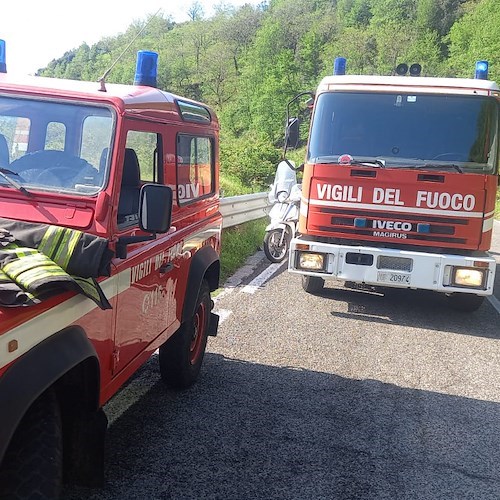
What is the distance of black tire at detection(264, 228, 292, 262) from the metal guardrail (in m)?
0.78

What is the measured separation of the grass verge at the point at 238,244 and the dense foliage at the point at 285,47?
4236 centimetres

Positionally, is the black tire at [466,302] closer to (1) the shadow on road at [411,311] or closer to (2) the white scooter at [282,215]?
(1) the shadow on road at [411,311]

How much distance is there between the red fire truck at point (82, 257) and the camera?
7.58 feet

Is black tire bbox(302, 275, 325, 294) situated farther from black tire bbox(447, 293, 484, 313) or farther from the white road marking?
black tire bbox(447, 293, 484, 313)

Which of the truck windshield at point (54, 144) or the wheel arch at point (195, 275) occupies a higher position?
the truck windshield at point (54, 144)

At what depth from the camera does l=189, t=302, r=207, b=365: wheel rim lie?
4.93 metres

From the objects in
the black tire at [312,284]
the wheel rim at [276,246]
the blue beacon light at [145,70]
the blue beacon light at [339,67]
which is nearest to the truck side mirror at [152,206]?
the blue beacon light at [145,70]

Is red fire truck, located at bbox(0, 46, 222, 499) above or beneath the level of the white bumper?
above

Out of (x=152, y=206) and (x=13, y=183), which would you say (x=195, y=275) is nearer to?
(x=152, y=206)

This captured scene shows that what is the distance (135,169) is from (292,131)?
4364 mm

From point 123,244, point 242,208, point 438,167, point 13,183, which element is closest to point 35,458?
point 123,244

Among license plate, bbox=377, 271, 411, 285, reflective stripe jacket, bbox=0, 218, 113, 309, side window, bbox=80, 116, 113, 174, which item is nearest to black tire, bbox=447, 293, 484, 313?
license plate, bbox=377, 271, 411, 285

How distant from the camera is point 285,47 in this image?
89.5 meters

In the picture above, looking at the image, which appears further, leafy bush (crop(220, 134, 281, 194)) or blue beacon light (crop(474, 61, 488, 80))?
leafy bush (crop(220, 134, 281, 194))
